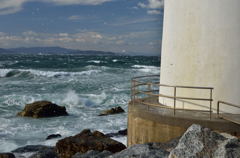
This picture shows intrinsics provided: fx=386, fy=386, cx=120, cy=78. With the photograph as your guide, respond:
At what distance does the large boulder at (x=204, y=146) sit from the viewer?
451cm

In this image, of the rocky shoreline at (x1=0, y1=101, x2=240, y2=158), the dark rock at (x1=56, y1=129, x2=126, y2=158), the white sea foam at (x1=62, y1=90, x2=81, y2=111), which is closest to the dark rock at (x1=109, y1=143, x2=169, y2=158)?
the rocky shoreline at (x1=0, y1=101, x2=240, y2=158)

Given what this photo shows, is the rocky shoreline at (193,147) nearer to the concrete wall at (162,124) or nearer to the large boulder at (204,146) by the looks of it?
the large boulder at (204,146)

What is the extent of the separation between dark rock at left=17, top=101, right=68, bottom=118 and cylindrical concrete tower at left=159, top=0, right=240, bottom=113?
1041 cm

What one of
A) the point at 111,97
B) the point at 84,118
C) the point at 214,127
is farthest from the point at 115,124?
the point at 214,127

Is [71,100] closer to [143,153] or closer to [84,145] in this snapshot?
[84,145]

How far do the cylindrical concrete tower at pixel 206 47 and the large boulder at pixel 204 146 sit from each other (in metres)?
1.74

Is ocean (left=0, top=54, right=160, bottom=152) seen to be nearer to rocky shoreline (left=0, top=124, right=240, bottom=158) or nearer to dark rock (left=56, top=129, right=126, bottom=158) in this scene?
dark rock (left=56, top=129, right=126, bottom=158)

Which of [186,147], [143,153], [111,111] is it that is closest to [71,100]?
[111,111]

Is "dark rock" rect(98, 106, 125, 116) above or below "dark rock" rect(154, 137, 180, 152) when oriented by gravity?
below

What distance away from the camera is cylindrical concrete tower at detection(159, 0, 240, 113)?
6.28m

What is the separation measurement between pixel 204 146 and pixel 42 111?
490 inches

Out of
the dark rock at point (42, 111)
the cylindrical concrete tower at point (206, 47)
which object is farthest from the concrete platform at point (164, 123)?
the dark rock at point (42, 111)

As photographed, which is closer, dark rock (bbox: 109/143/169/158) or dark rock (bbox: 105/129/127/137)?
dark rock (bbox: 109/143/169/158)

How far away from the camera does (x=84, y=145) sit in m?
8.63
